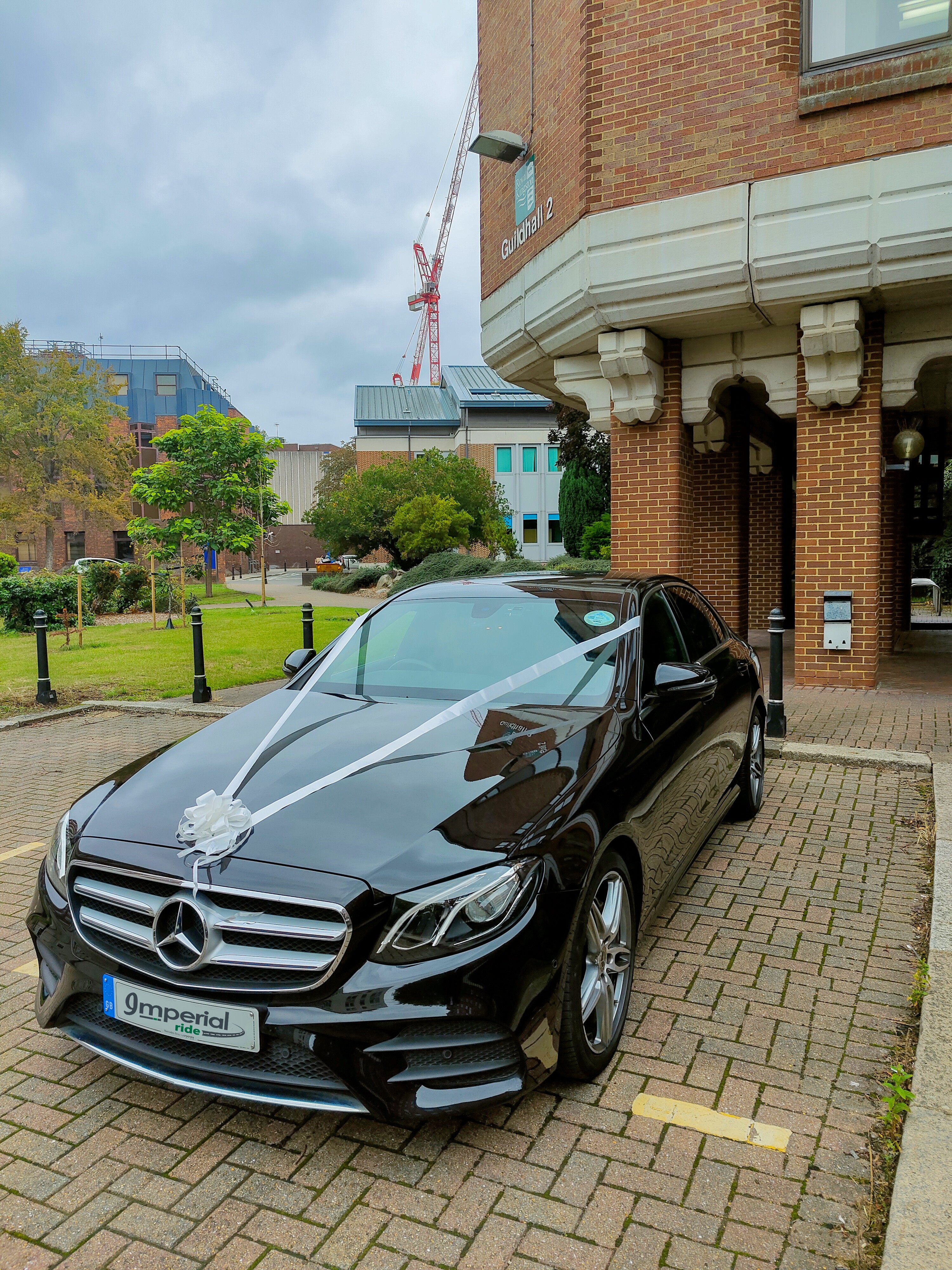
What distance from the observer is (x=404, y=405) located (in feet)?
220

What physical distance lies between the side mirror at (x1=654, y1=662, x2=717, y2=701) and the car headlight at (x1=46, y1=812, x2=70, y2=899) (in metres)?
2.19

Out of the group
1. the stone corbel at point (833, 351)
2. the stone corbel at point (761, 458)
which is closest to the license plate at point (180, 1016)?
the stone corbel at point (833, 351)

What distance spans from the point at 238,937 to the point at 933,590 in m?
30.5

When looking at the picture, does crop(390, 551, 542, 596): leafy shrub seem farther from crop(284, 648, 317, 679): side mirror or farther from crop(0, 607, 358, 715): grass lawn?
crop(284, 648, 317, 679): side mirror

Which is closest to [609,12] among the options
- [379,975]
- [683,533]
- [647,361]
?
[647,361]

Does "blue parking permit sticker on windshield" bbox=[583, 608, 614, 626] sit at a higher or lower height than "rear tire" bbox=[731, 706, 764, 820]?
higher

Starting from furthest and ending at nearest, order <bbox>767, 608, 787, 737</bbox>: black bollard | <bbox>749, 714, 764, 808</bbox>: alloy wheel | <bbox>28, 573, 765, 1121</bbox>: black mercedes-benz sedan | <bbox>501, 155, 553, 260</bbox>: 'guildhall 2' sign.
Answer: <bbox>501, 155, 553, 260</bbox>: 'guildhall 2' sign
<bbox>767, 608, 787, 737</bbox>: black bollard
<bbox>749, 714, 764, 808</bbox>: alloy wheel
<bbox>28, 573, 765, 1121</bbox>: black mercedes-benz sedan

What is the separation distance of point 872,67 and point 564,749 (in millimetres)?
8357

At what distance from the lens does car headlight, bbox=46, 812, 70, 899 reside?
2758mm

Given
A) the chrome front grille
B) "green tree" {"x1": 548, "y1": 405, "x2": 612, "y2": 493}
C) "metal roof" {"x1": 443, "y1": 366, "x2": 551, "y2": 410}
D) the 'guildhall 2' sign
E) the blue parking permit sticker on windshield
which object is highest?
"metal roof" {"x1": 443, "y1": 366, "x2": 551, "y2": 410}

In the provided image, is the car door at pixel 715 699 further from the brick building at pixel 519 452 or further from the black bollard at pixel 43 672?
the brick building at pixel 519 452

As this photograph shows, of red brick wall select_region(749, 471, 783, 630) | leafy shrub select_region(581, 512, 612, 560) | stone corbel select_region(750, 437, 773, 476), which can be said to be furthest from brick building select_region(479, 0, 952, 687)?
leafy shrub select_region(581, 512, 612, 560)

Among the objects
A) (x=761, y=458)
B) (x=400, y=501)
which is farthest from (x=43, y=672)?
(x=400, y=501)

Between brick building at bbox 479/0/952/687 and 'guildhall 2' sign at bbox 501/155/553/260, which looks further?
'guildhall 2' sign at bbox 501/155/553/260
